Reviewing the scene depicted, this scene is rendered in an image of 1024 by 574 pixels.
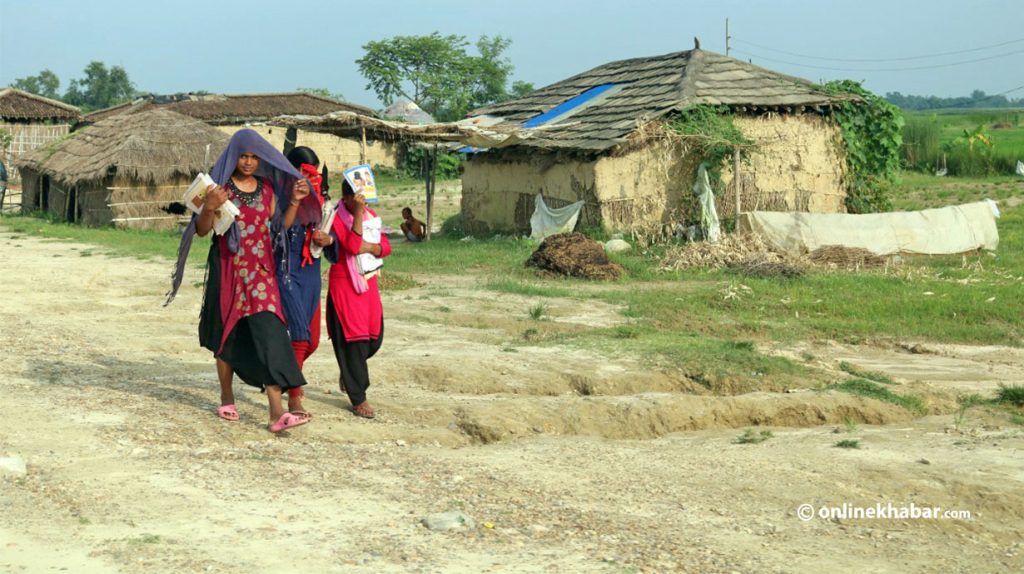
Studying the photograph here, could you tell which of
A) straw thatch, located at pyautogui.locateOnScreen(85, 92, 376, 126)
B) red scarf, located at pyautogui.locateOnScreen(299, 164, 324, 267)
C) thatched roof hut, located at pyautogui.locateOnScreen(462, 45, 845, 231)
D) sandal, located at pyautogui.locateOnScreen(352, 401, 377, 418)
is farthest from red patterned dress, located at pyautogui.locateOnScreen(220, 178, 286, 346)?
straw thatch, located at pyautogui.locateOnScreen(85, 92, 376, 126)

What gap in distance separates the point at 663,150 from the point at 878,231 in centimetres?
370

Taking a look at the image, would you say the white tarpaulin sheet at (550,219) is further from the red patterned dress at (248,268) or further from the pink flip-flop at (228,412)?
the red patterned dress at (248,268)

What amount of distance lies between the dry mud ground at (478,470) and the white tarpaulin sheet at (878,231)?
5.81 m

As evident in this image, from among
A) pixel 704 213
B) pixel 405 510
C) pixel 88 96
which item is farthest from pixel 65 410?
pixel 88 96

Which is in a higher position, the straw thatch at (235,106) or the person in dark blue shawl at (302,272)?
the straw thatch at (235,106)

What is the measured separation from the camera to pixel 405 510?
5.19 meters

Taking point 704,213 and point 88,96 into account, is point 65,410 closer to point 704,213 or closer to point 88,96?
point 704,213

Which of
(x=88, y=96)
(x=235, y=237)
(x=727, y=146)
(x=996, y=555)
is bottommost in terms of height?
(x=996, y=555)

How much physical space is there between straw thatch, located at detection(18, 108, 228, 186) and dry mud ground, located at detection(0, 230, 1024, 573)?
14552mm

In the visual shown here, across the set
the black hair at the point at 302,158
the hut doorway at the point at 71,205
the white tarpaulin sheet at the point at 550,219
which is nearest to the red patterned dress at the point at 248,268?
the black hair at the point at 302,158

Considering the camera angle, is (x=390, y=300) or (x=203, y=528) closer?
(x=203, y=528)

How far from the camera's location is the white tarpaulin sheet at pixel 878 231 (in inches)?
605

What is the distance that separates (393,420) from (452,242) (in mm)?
12564

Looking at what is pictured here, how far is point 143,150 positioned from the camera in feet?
77.7
